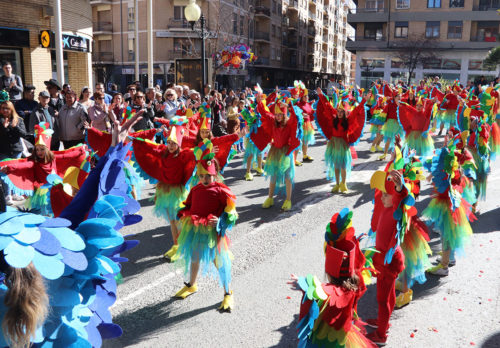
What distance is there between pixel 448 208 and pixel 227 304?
2.82m

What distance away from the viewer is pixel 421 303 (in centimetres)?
463

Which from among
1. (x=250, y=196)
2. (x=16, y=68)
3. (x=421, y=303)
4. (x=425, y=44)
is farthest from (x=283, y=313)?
(x=425, y=44)

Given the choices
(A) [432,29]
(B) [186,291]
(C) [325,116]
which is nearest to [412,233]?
(B) [186,291]

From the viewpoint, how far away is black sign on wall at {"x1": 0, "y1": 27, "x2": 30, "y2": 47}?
43.0ft

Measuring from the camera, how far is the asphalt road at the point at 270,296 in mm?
3998

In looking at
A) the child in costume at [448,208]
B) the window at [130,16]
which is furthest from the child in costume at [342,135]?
the window at [130,16]

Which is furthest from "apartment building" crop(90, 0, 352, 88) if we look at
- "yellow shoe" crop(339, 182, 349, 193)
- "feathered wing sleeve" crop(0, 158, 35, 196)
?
"feathered wing sleeve" crop(0, 158, 35, 196)

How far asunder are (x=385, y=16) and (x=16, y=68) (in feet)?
135

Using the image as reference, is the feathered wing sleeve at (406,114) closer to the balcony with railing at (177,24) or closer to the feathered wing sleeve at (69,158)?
the feathered wing sleeve at (69,158)

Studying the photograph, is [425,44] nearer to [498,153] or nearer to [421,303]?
[498,153]

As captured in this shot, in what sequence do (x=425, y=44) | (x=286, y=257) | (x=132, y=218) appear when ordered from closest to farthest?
(x=132, y=218) → (x=286, y=257) → (x=425, y=44)

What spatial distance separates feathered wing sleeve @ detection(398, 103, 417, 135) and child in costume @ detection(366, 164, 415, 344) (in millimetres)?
7538

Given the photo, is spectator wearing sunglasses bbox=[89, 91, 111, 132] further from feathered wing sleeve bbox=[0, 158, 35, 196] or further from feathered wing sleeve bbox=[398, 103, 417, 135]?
feathered wing sleeve bbox=[398, 103, 417, 135]

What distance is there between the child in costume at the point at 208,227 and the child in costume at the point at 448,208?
8.22 feet
